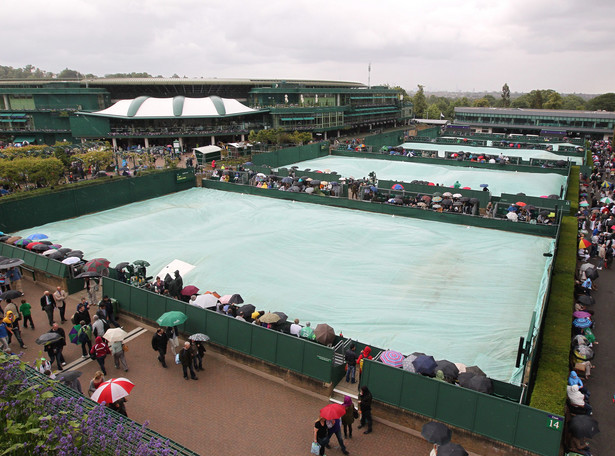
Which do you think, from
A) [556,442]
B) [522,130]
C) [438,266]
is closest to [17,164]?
[438,266]

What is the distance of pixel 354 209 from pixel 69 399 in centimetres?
2148

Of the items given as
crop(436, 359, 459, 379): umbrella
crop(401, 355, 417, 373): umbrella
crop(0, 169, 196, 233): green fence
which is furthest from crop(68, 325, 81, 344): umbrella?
crop(0, 169, 196, 233): green fence

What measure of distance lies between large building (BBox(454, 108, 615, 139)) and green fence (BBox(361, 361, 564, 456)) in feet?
287

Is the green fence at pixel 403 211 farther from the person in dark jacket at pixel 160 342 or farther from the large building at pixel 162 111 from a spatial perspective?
the large building at pixel 162 111

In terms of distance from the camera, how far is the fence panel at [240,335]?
13305 mm

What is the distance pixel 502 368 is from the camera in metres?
12.7

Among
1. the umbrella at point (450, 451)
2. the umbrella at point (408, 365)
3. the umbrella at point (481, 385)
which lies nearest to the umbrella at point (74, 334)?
the umbrella at point (408, 365)

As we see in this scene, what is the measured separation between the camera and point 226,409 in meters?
11.6

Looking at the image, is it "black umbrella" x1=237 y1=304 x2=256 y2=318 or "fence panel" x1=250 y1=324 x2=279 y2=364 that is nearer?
"fence panel" x1=250 y1=324 x2=279 y2=364

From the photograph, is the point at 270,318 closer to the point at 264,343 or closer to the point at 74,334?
the point at 264,343

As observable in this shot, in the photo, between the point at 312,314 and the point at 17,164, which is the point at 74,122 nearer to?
the point at 17,164

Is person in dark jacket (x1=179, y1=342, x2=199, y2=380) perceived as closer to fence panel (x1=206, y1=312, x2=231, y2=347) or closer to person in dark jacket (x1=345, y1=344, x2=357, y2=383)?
fence panel (x1=206, y1=312, x2=231, y2=347)

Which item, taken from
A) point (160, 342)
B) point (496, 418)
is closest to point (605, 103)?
point (496, 418)

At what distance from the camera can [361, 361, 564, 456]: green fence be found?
955 cm
